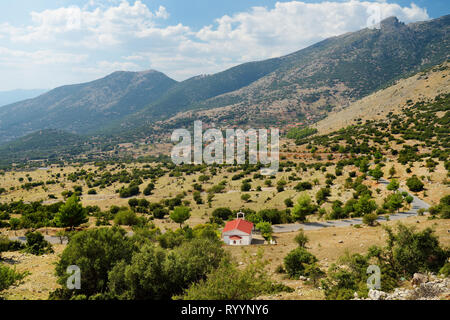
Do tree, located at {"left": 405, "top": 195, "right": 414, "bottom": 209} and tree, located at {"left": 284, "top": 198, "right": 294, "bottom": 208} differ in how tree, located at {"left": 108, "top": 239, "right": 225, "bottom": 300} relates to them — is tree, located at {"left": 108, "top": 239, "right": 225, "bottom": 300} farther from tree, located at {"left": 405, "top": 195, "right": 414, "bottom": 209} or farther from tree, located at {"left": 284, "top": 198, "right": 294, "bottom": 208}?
tree, located at {"left": 405, "top": 195, "right": 414, "bottom": 209}

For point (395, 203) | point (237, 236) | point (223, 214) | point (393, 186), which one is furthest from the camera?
Result: point (223, 214)

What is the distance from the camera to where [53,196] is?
65125 millimetres

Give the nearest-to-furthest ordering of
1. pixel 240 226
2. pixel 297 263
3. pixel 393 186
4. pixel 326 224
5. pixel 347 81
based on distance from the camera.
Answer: pixel 297 263 < pixel 240 226 < pixel 326 224 < pixel 393 186 < pixel 347 81

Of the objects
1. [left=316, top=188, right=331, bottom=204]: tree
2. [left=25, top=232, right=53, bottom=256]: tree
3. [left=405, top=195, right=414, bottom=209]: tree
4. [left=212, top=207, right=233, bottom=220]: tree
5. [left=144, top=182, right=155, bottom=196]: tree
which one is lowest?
[left=144, top=182, right=155, bottom=196]: tree

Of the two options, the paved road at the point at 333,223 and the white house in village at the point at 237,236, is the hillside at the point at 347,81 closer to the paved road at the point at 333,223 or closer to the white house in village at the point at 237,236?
the paved road at the point at 333,223

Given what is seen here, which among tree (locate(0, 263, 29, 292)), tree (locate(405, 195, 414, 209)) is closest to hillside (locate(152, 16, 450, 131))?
tree (locate(405, 195, 414, 209))

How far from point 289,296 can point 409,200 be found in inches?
1229

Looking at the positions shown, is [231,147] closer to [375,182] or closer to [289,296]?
[375,182]

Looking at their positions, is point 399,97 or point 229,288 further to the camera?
point 399,97

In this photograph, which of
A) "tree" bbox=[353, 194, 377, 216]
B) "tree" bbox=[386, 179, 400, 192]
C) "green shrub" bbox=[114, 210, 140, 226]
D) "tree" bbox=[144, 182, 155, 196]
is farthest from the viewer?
"tree" bbox=[144, 182, 155, 196]

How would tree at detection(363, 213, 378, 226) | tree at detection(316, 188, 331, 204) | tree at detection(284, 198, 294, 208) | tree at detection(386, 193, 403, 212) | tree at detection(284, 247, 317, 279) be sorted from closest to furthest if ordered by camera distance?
tree at detection(284, 247, 317, 279)
tree at detection(363, 213, 378, 226)
tree at detection(386, 193, 403, 212)
tree at detection(316, 188, 331, 204)
tree at detection(284, 198, 294, 208)

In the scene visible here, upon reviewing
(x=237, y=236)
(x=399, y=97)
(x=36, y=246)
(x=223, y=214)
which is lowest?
(x=223, y=214)

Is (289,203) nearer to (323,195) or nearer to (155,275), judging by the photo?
(323,195)

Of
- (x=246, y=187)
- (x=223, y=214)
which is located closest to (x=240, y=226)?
(x=223, y=214)
